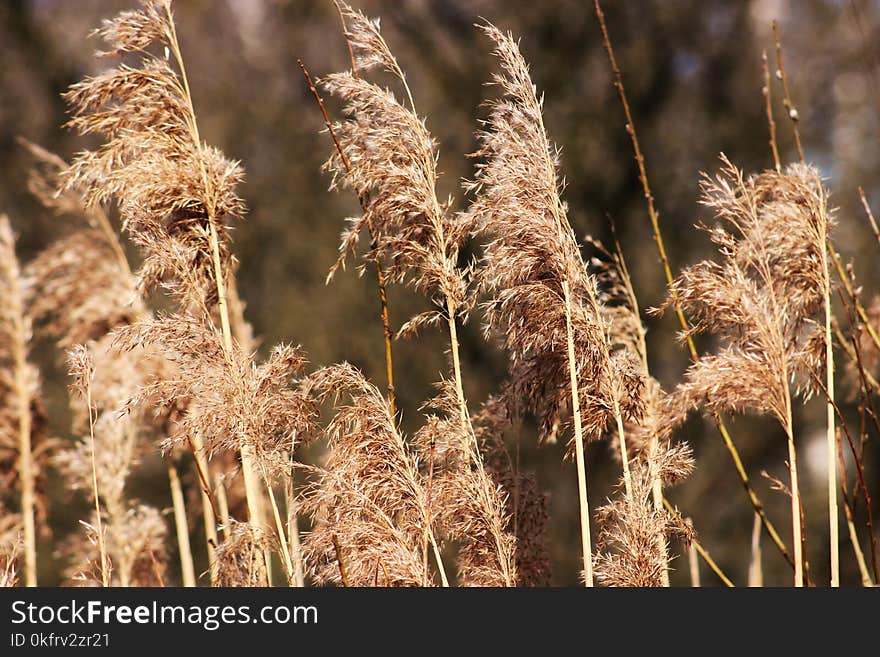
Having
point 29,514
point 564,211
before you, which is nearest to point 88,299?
point 29,514

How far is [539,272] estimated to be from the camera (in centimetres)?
204

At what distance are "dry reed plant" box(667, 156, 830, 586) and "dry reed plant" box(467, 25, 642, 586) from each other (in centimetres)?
22

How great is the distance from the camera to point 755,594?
6.26 ft

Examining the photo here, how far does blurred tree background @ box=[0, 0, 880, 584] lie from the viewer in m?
6.87

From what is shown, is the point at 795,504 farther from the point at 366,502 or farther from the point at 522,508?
the point at 366,502

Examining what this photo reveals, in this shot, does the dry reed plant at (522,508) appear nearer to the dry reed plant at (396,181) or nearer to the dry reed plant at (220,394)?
the dry reed plant at (396,181)

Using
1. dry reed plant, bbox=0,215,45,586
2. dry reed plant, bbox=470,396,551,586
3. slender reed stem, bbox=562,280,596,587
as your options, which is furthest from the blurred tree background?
slender reed stem, bbox=562,280,596,587

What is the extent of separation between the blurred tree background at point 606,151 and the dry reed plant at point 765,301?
4467 millimetres

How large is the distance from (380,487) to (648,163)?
19.2 feet

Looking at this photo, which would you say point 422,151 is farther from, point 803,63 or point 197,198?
point 803,63

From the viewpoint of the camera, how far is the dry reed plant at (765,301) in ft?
6.19

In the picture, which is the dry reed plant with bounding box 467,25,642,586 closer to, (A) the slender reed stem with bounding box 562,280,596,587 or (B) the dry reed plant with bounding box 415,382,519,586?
(A) the slender reed stem with bounding box 562,280,596,587

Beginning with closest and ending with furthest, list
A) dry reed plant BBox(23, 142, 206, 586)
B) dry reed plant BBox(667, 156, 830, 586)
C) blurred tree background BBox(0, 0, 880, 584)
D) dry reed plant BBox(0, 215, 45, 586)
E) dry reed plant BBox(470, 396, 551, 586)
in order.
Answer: dry reed plant BBox(667, 156, 830, 586), dry reed plant BBox(470, 396, 551, 586), dry reed plant BBox(23, 142, 206, 586), dry reed plant BBox(0, 215, 45, 586), blurred tree background BBox(0, 0, 880, 584)

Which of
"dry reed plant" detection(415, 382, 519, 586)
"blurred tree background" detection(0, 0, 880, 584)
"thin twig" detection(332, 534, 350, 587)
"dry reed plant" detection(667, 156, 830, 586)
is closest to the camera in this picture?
"thin twig" detection(332, 534, 350, 587)
